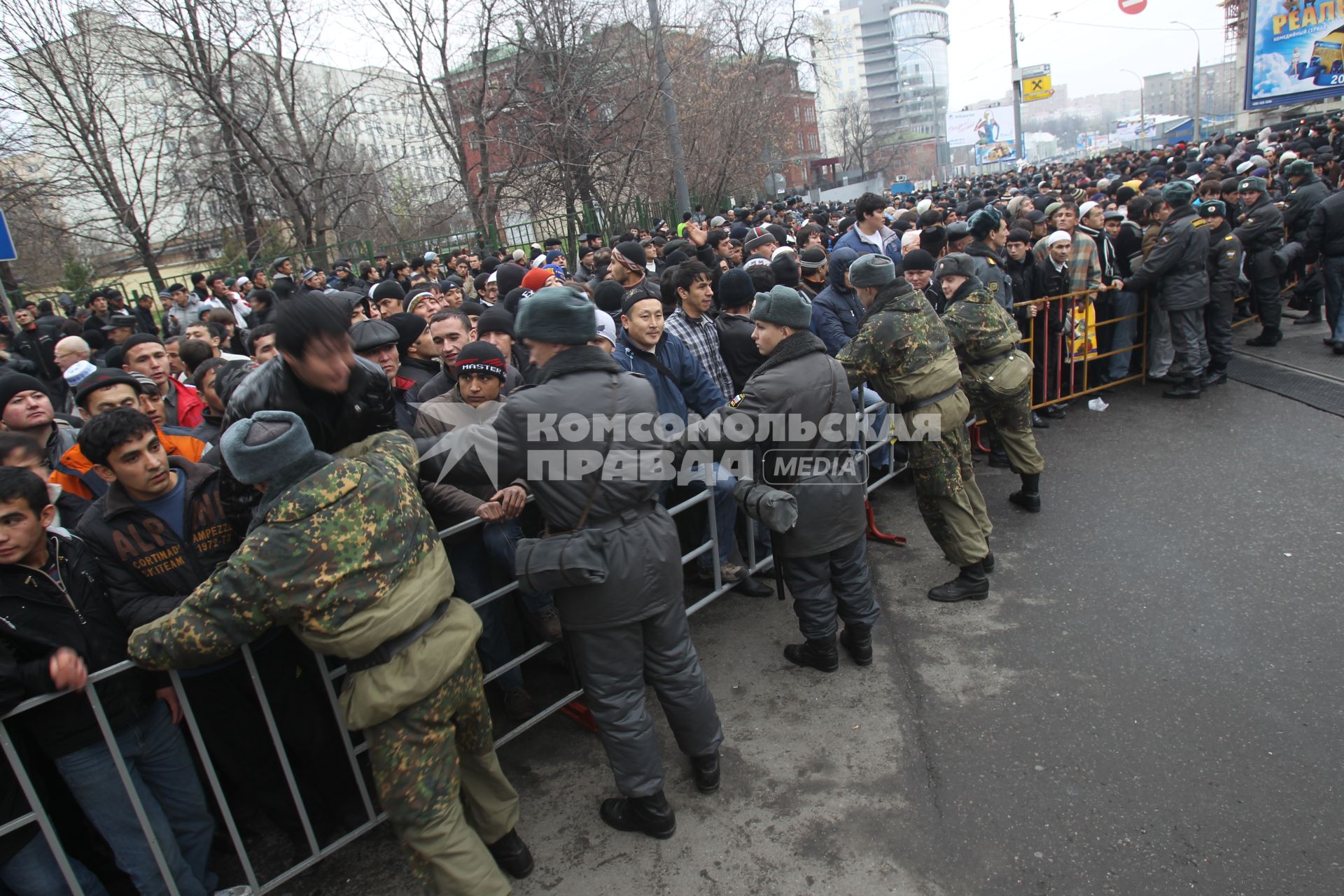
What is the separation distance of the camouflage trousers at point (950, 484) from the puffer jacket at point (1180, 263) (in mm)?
4206

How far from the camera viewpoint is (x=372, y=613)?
7.53ft

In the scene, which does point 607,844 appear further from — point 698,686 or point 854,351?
point 854,351

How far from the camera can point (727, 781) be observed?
3211 millimetres

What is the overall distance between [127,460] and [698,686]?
7.34ft

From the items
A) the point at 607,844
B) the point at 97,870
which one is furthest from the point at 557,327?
the point at 97,870

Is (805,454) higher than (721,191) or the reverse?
the reverse

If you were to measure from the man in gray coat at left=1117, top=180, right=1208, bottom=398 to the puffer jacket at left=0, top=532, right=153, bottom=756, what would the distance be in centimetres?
817

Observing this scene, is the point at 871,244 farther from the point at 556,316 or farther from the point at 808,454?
the point at 556,316

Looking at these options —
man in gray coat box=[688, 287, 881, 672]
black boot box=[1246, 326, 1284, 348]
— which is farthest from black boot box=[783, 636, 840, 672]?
black boot box=[1246, 326, 1284, 348]

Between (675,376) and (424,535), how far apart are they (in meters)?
2.14

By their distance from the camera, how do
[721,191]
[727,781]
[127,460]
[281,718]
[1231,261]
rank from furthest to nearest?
[721,191] < [1231,261] < [727,781] < [281,718] < [127,460]

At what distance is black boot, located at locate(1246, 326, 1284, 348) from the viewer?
8.59 meters

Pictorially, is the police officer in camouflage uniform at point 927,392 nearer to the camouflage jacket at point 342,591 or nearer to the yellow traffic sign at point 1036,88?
the camouflage jacket at point 342,591

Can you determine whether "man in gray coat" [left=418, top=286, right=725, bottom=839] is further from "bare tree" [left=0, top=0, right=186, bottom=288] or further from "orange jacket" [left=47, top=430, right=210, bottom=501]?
"bare tree" [left=0, top=0, right=186, bottom=288]
